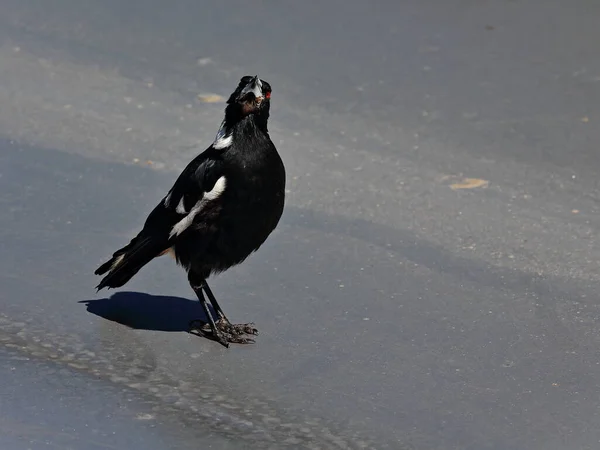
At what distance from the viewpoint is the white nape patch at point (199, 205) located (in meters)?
4.61

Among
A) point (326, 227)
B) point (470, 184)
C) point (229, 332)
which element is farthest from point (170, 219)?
point (470, 184)

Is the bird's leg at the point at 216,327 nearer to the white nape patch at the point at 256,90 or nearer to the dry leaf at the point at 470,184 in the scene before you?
the white nape patch at the point at 256,90

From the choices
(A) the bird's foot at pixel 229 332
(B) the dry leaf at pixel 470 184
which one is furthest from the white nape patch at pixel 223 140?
(B) the dry leaf at pixel 470 184

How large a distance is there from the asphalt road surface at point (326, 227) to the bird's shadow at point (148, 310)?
0.01m

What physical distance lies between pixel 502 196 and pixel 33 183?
92.4 inches

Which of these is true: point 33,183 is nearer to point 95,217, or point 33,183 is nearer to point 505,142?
point 95,217

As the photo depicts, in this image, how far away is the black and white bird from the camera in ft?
15.1

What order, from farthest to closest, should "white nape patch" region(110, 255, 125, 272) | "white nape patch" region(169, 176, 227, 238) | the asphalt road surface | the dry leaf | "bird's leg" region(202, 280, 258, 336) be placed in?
the dry leaf
"white nape patch" region(110, 255, 125, 272)
"bird's leg" region(202, 280, 258, 336)
"white nape patch" region(169, 176, 227, 238)
the asphalt road surface

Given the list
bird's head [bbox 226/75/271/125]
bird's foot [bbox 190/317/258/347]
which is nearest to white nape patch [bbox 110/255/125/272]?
bird's foot [bbox 190/317/258/347]

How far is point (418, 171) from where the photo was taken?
249 inches

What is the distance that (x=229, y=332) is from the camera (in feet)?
15.4

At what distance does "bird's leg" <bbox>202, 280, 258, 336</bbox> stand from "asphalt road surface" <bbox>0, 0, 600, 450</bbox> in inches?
2.9

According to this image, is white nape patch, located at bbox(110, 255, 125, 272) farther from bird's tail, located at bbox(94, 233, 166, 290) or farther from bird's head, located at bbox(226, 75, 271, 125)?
bird's head, located at bbox(226, 75, 271, 125)

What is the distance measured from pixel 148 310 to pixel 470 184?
199 cm
